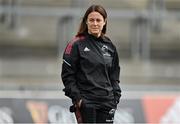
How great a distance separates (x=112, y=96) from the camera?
5.02m

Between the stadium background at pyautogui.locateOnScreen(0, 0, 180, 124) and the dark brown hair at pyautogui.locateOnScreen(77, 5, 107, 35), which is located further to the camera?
the stadium background at pyautogui.locateOnScreen(0, 0, 180, 124)

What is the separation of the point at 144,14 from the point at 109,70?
8953 mm

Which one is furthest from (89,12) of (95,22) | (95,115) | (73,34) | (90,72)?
(73,34)

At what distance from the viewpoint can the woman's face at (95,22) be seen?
4.88 metres

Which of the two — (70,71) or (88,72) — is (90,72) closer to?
(88,72)

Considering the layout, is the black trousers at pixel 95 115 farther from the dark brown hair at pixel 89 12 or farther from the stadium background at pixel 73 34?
the stadium background at pixel 73 34

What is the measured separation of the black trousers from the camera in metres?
4.88

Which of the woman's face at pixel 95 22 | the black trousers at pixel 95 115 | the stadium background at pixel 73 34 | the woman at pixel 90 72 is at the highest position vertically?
the woman's face at pixel 95 22

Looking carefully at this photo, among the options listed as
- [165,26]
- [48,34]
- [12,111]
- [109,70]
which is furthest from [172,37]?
[109,70]

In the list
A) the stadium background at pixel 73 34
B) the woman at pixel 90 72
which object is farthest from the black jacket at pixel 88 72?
the stadium background at pixel 73 34

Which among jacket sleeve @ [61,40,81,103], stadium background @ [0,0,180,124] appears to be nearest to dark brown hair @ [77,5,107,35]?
jacket sleeve @ [61,40,81,103]

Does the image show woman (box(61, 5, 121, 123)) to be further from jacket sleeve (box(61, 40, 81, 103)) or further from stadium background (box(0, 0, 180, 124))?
stadium background (box(0, 0, 180, 124))

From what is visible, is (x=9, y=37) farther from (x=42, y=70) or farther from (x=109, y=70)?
(x=109, y=70)

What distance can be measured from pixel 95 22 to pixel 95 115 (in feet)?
2.39
